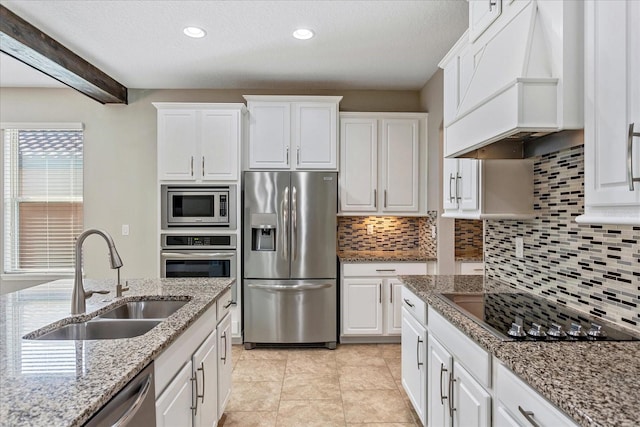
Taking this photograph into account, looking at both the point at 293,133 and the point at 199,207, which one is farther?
the point at 293,133

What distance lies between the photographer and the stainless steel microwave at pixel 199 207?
363 centimetres

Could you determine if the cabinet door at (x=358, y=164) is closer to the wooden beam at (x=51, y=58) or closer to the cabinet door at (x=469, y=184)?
the cabinet door at (x=469, y=184)

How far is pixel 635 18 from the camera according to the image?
1.02 meters

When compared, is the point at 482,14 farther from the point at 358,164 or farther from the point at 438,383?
the point at 358,164

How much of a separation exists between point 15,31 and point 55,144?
1.78m

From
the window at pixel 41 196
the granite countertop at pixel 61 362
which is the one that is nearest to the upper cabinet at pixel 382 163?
the granite countertop at pixel 61 362

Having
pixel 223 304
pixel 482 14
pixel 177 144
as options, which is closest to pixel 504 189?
pixel 482 14

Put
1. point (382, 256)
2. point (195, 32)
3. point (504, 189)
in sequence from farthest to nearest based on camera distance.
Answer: point (382, 256) → point (195, 32) → point (504, 189)

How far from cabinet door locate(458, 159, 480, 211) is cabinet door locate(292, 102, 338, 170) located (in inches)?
65.2

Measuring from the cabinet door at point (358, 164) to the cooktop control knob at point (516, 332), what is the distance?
2567 mm

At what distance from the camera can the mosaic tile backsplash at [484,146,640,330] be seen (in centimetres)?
143

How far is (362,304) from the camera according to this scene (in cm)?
371

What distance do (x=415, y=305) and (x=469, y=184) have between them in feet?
2.62

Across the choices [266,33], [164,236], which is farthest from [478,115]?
[164,236]
